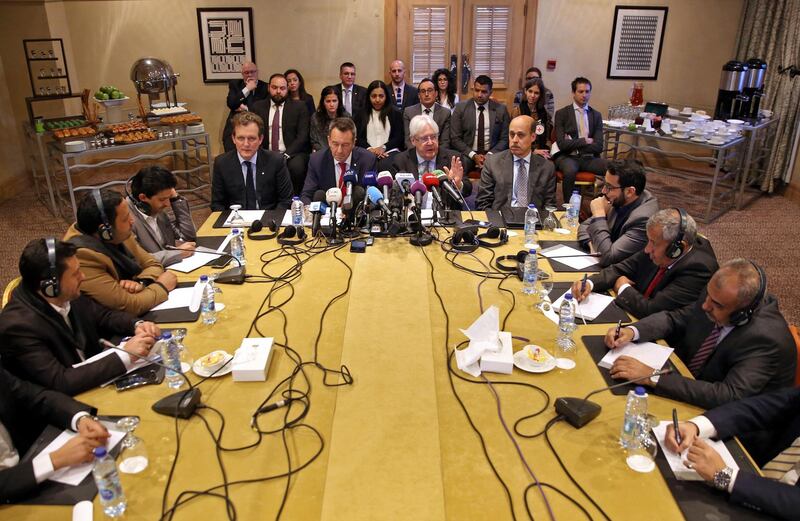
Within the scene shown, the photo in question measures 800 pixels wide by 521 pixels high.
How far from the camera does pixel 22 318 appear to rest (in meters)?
2.24

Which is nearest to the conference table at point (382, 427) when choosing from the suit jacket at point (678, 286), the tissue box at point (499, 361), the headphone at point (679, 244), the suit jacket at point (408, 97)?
the tissue box at point (499, 361)

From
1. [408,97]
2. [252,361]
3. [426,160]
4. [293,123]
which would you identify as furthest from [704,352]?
[408,97]

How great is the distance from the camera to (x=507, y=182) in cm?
469

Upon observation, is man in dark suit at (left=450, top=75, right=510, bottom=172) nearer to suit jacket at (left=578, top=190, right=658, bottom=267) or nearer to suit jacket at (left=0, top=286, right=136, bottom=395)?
suit jacket at (left=578, top=190, right=658, bottom=267)

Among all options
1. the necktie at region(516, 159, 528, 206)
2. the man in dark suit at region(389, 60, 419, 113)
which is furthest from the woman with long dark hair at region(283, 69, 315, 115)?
the necktie at region(516, 159, 528, 206)

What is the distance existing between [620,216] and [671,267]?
2.86ft

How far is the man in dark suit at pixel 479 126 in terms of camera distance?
6422mm

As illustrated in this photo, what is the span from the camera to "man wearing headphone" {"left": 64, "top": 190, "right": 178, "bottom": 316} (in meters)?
2.82

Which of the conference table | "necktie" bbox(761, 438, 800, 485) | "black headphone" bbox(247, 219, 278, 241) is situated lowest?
"necktie" bbox(761, 438, 800, 485)

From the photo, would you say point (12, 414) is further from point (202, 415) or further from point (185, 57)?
point (185, 57)

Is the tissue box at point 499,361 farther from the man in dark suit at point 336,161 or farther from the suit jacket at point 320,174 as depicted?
the suit jacket at point 320,174

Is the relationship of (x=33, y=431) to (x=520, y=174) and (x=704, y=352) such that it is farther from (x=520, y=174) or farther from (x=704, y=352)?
(x=520, y=174)

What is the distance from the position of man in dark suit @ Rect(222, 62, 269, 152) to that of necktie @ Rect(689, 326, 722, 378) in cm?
567

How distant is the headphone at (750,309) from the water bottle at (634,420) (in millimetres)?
614
